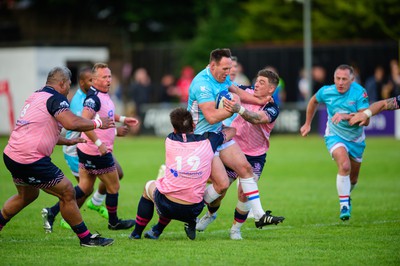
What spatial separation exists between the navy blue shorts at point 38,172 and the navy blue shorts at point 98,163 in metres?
1.93

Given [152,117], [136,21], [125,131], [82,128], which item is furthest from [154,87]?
[82,128]

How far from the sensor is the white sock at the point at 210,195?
11117 mm

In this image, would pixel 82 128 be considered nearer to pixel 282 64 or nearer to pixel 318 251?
pixel 318 251

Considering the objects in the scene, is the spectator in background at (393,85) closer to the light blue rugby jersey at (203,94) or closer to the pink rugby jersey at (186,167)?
the light blue rugby jersey at (203,94)

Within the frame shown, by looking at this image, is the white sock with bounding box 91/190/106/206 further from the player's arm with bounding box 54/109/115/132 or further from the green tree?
the green tree

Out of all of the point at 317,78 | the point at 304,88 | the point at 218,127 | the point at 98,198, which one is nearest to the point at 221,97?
the point at 218,127

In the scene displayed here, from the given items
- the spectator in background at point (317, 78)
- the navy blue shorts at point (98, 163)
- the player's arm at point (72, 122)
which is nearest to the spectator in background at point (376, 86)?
Result: the spectator in background at point (317, 78)

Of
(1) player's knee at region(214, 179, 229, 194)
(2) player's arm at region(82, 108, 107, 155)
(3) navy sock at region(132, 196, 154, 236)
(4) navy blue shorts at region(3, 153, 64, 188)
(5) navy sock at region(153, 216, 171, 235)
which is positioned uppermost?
(2) player's arm at region(82, 108, 107, 155)

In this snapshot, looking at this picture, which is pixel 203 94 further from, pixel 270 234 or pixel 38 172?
pixel 38 172

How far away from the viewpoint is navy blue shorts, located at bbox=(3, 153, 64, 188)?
1005cm

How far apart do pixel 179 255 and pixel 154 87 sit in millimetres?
27190

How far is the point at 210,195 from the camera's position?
1115 centimetres

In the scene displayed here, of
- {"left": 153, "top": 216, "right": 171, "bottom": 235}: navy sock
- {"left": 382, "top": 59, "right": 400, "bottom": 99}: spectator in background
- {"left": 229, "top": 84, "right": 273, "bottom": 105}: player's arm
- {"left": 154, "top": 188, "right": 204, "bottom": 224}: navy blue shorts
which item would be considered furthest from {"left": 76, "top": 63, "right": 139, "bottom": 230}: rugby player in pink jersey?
{"left": 382, "top": 59, "right": 400, "bottom": 99}: spectator in background

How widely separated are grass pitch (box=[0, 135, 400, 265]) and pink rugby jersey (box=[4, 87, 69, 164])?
1169 mm
